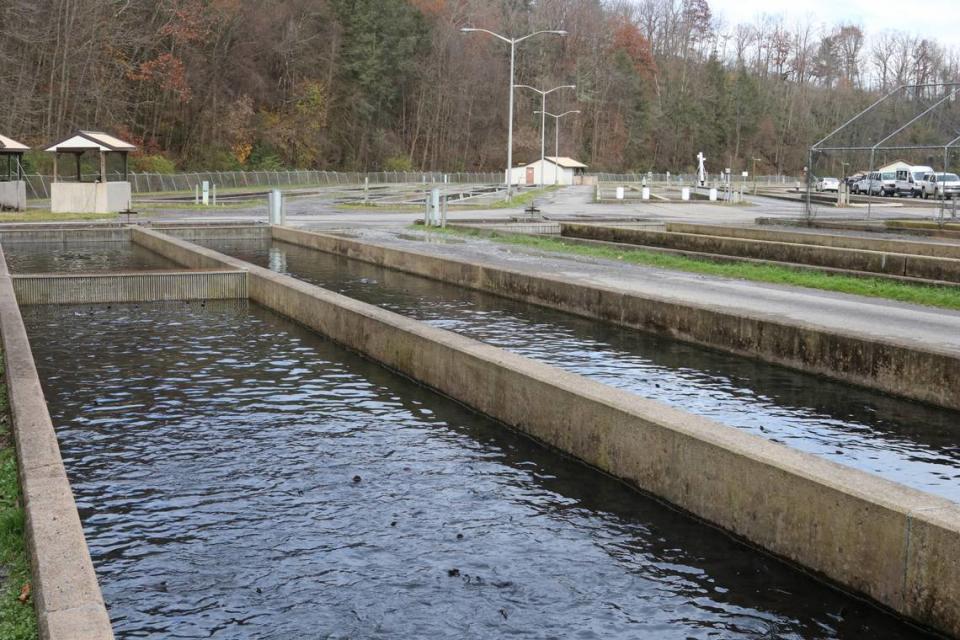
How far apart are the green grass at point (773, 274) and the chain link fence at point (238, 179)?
3489cm

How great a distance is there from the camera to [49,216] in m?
42.3

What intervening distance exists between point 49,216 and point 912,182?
50.7m

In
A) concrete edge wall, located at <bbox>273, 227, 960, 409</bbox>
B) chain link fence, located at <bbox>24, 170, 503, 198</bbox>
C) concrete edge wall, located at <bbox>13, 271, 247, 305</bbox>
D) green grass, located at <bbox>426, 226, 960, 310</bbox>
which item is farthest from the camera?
chain link fence, located at <bbox>24, 170, 503, 198</bbox>

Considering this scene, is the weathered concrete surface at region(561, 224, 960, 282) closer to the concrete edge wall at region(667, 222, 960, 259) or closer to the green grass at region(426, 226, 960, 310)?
the green grass at region(426, 226, 960, 310)

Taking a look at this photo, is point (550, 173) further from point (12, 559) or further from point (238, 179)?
point (12, 559)

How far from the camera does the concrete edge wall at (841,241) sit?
25516mm

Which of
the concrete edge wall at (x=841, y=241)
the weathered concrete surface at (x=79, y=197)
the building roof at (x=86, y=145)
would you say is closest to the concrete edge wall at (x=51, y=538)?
the concrete edge wall at (x=841, y=241)

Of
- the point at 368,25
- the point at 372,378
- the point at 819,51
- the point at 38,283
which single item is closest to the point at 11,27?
the point at 368,25

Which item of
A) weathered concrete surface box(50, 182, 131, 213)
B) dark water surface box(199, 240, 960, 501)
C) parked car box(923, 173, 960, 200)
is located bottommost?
dark water surface box(199, 240, 960, 501)

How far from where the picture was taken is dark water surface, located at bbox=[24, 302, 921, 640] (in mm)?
6590

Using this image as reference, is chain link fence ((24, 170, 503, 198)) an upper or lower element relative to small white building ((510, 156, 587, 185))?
lower

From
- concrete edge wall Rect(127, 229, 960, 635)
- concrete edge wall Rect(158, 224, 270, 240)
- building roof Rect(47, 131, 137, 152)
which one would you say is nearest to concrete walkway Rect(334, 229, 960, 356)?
concrete edge wall Rect(127, 229, 960, 635)

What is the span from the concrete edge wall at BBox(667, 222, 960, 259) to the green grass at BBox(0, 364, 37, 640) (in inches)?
851

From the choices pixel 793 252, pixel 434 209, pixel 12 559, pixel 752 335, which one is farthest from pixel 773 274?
pixel 12 559
